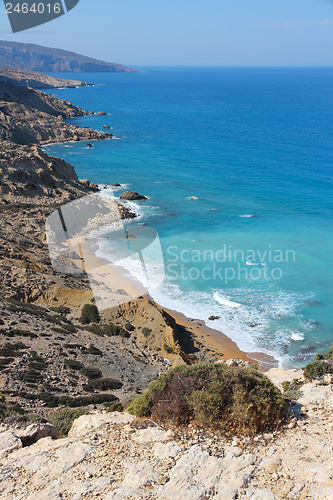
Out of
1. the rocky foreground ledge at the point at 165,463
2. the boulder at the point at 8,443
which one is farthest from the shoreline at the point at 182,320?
the boulder at the point at 8,443

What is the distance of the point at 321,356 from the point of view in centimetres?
1363

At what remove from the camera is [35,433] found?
807 centimetres

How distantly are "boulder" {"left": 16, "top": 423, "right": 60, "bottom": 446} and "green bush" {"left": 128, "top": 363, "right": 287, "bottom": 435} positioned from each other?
168cm

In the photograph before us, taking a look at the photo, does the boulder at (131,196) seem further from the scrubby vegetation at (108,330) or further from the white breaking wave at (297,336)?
the scrubby vegetation at (108,330)

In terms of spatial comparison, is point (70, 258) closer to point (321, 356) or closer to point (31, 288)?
point (31, 288)

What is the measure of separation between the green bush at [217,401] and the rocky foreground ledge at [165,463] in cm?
27

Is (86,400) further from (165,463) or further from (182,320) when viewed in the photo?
(182,320)

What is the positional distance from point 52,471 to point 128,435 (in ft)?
5.05

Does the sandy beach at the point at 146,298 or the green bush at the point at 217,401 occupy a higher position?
the green bush at the point at 217,401

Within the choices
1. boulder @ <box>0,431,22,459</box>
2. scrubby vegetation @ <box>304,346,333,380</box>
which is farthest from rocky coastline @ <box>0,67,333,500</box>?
scrubby vegetation @ <box>304,346,333,380</box>

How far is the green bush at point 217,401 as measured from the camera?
796 cm

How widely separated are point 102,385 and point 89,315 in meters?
6.85

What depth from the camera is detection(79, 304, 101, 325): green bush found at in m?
21.2

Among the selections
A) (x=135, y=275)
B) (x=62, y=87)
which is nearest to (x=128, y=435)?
(x=135, y=275)
